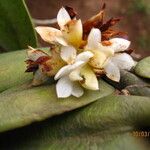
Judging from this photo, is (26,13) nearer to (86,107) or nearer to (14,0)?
(14,0)

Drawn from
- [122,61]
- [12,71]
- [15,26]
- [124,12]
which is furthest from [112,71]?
[124,12]

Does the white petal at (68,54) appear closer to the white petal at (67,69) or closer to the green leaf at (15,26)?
the white petal at (67,69)

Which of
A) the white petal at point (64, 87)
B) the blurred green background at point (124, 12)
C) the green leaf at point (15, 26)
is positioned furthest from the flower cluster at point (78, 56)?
the blurred green background at point (124, 12)

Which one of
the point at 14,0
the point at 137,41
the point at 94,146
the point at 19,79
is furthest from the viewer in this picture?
the point at 137,41

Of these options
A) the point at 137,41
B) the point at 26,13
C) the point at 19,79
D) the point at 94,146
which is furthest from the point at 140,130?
the point at 137,41

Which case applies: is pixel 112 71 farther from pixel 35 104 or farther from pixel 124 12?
pixel 124 12

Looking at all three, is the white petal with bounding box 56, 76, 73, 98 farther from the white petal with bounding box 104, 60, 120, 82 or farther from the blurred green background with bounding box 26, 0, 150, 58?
the blurred green background with bounding box 26, 0, 150, 58
